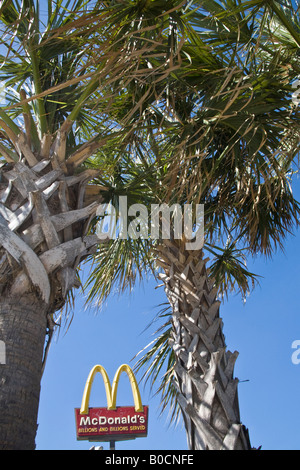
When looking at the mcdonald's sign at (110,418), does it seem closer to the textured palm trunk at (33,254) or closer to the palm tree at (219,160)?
the palm tree at (219,160)

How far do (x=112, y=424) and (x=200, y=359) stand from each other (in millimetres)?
1817

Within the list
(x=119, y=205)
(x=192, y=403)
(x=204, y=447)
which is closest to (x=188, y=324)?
(x=192, y=403)

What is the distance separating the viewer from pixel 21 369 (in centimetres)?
259

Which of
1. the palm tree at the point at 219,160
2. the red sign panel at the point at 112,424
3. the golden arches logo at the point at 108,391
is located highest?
the palm tree at the point at 219,160

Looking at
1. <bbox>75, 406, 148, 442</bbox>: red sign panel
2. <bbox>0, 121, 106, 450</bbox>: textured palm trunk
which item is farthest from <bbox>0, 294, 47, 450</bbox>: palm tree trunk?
<bbox>75, 406, 148, 442</bbox>: red sign panel

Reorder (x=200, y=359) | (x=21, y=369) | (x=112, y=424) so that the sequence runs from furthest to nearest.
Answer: (x=112, y=424)
(x=200, y=359)
(x=21, y=369)

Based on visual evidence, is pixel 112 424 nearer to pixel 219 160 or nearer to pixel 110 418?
pixel 110 418

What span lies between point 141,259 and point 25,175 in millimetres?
3337

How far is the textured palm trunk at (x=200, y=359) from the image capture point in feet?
11.5

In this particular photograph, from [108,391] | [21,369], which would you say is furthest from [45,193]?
[108,391]

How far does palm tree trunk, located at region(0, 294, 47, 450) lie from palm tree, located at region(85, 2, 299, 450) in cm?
160

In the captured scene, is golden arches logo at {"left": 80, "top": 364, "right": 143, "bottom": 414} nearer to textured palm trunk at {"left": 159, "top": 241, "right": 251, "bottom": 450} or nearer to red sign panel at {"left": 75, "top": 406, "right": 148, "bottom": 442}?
red sign panel at {"left": 75, "top": 406, "right": 148, "bottom": 442}

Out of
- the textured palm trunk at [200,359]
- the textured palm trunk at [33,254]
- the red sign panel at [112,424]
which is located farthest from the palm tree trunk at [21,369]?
the red sign panel at [112,424]
